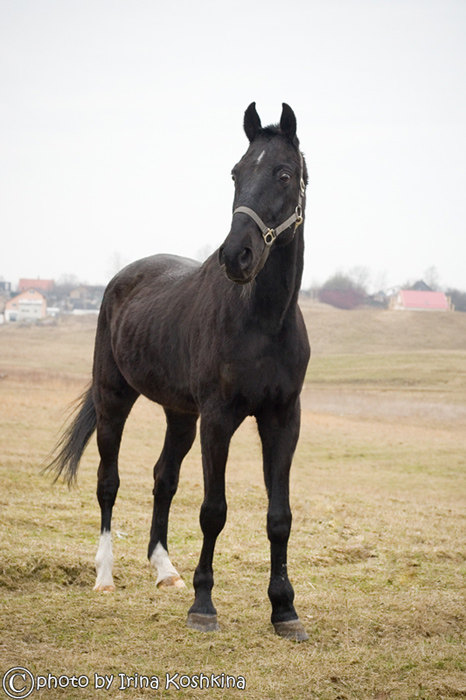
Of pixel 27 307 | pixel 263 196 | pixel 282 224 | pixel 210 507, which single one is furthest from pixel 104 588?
pixel 27 307

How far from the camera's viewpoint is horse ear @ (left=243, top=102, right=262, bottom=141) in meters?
5.41

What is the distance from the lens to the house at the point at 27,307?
127938mm

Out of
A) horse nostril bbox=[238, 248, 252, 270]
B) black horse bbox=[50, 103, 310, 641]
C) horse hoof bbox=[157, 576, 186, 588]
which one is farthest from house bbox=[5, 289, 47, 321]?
horse nostril bbox=[238, 248, 252, 270]

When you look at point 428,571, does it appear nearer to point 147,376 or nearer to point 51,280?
point 147,376

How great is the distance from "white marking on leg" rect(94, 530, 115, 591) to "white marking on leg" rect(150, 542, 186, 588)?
42 cm

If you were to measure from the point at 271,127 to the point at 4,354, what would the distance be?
52.2m

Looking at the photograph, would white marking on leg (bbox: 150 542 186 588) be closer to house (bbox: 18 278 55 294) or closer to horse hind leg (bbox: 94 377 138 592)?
horse hind leg (bbox: 94 377 138 592)

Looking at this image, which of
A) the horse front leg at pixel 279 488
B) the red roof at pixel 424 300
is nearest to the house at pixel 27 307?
the red roof at pixel 424 300

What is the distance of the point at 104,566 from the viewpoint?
257 inches

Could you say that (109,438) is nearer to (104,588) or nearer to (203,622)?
(104,588)

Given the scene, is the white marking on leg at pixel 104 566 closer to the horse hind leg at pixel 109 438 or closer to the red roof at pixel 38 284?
the horse hind leg at pixel 109 438

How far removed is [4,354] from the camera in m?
54.9

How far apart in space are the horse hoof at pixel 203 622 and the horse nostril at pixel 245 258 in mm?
2409

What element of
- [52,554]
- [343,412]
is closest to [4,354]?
[343,412]
